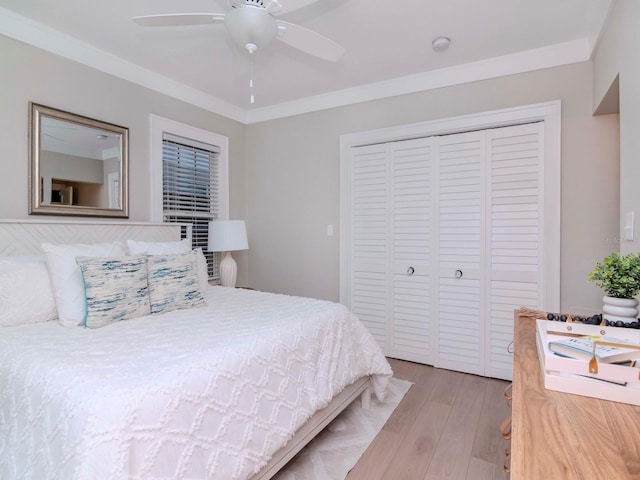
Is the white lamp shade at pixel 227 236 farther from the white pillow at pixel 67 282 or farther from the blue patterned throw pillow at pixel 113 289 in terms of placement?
the white pillow at pixel 67 282

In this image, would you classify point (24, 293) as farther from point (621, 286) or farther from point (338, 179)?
point (621, 286)

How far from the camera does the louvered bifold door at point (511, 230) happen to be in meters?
2.62

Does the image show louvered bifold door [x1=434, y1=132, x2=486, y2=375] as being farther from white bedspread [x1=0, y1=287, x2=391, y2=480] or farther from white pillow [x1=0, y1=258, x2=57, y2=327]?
white pillow [x1=0, y1=258, x2=57, y2=327]

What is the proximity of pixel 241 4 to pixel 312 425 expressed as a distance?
213 centimetres

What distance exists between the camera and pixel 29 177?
227 cm

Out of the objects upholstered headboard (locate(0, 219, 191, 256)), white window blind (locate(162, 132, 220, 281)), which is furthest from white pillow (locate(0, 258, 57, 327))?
white window blind (locate(162, 132, 220, 281))

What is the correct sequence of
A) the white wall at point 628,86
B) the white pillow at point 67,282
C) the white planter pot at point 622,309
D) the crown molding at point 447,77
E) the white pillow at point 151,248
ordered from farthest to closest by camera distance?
the crown molding at point 447,77 → the white pillow at point 151,248 → the white pillow at point 67,282 → the white wall at point 628,86 → the white planter pot at point 622,309

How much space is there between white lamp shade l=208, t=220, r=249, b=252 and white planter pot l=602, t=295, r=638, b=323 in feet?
9.15

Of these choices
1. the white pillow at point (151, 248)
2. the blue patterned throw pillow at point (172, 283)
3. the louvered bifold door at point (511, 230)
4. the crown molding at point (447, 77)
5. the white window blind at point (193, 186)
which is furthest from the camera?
the white window blind at point (193, 186)

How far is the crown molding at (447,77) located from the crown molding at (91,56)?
87cm

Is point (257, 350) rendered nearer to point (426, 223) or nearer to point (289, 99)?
point (426, 223)

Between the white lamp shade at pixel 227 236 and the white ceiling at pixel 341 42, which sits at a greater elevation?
the white ceiling at pixel 341 42

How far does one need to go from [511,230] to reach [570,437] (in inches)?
91.7

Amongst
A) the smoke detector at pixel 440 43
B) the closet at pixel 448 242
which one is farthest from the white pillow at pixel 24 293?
the smoke detector at pixel 440 43
